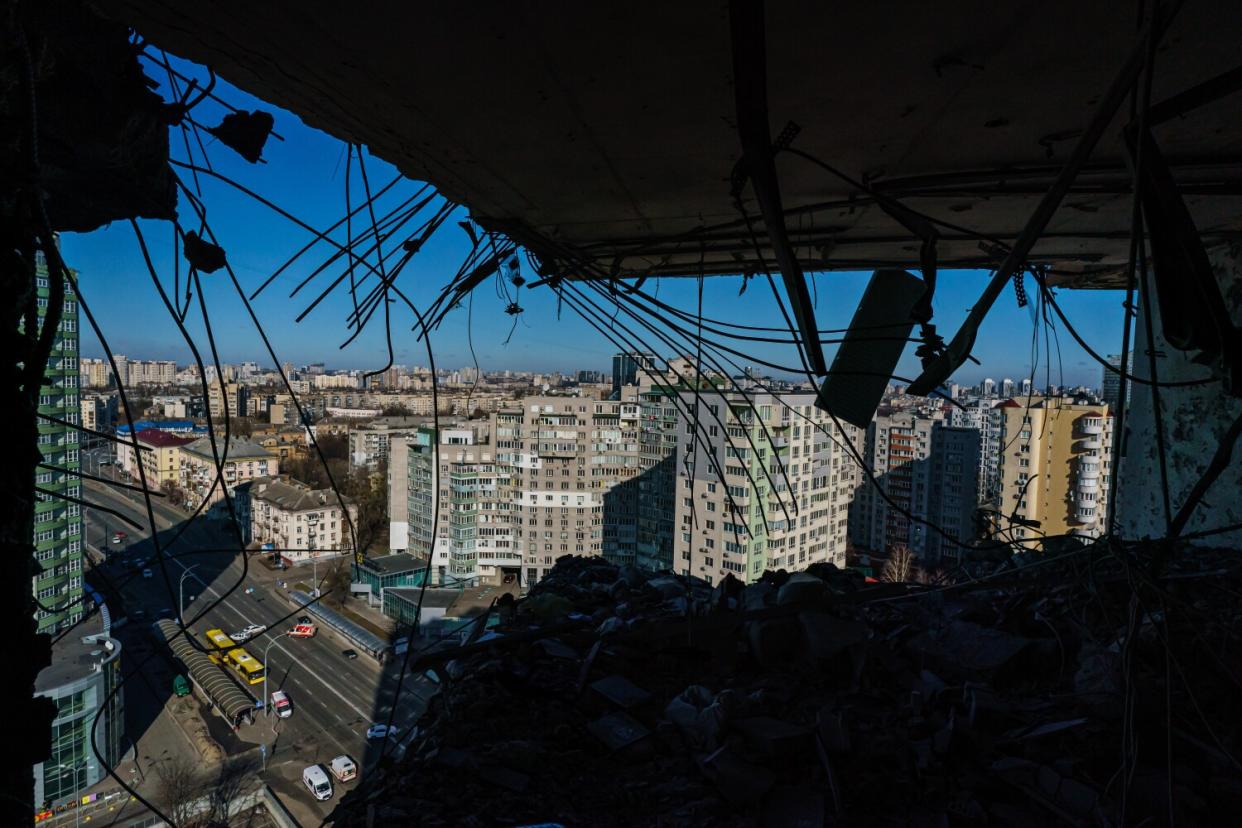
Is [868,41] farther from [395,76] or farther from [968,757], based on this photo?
[968,757]

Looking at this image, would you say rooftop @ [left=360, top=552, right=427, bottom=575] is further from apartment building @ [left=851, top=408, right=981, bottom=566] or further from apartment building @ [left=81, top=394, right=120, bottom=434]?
apartment building @ [left=851, top=408, right=981, bottom=566]

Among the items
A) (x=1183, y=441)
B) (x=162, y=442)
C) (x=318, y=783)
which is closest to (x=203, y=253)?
(x=1183, y=441)

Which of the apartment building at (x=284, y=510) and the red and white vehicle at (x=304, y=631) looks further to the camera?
the apartment building at (x=284, y=510)

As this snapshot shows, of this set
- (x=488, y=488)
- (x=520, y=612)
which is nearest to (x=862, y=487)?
(x=488, y=488)

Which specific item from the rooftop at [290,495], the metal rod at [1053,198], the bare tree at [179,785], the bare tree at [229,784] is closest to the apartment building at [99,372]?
the metal rod at [1053,198]

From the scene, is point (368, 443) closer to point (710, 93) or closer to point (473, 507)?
point (473, 507)

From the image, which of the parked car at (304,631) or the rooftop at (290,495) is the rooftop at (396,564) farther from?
the rooftop at (290,495)
